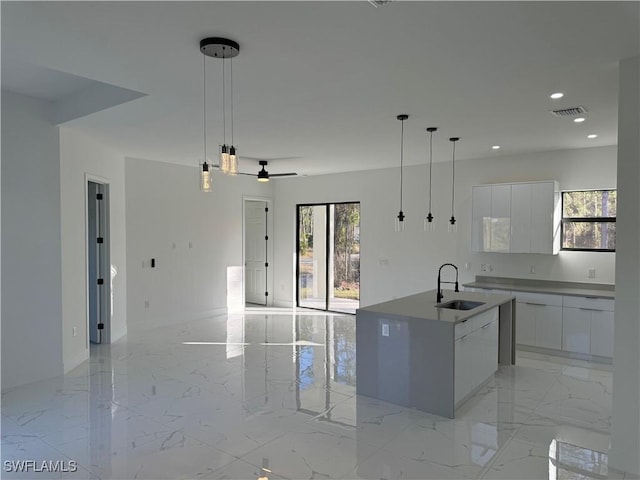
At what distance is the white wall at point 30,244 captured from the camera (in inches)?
161

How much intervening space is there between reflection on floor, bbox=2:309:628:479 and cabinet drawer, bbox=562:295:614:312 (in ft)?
2.26

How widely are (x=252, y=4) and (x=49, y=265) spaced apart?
12.0 ft

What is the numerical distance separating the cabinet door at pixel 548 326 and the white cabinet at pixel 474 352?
120cm

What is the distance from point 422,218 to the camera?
22.9 ft

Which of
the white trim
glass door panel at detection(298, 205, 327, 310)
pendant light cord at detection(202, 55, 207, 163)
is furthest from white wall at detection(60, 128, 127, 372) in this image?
glass door panel at detection(298, 205, 327, 310)

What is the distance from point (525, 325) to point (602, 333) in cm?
84

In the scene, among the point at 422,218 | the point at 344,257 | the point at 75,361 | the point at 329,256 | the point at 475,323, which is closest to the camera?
the point at 475,323

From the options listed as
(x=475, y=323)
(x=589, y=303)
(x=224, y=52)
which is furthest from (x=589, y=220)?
(x=224, y=52)

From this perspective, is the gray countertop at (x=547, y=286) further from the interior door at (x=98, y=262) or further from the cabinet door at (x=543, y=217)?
the interior door at (x=98, y=262)

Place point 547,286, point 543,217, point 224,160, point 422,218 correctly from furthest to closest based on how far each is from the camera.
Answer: point 422,218 → point 547,286 → point 543,217 → point 224,160

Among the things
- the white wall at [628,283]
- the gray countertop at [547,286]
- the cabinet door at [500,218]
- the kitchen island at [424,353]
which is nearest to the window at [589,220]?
the gray countertop at [547,286]

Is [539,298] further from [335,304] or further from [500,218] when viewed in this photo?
[335,304]

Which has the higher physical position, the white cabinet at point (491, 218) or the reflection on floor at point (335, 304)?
the white cabinet at point (491, 218)

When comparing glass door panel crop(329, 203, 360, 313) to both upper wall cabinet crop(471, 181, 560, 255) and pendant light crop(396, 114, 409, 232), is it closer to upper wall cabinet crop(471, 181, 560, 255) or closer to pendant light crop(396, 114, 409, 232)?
pendant light crop(396, 114, 409, 232)
